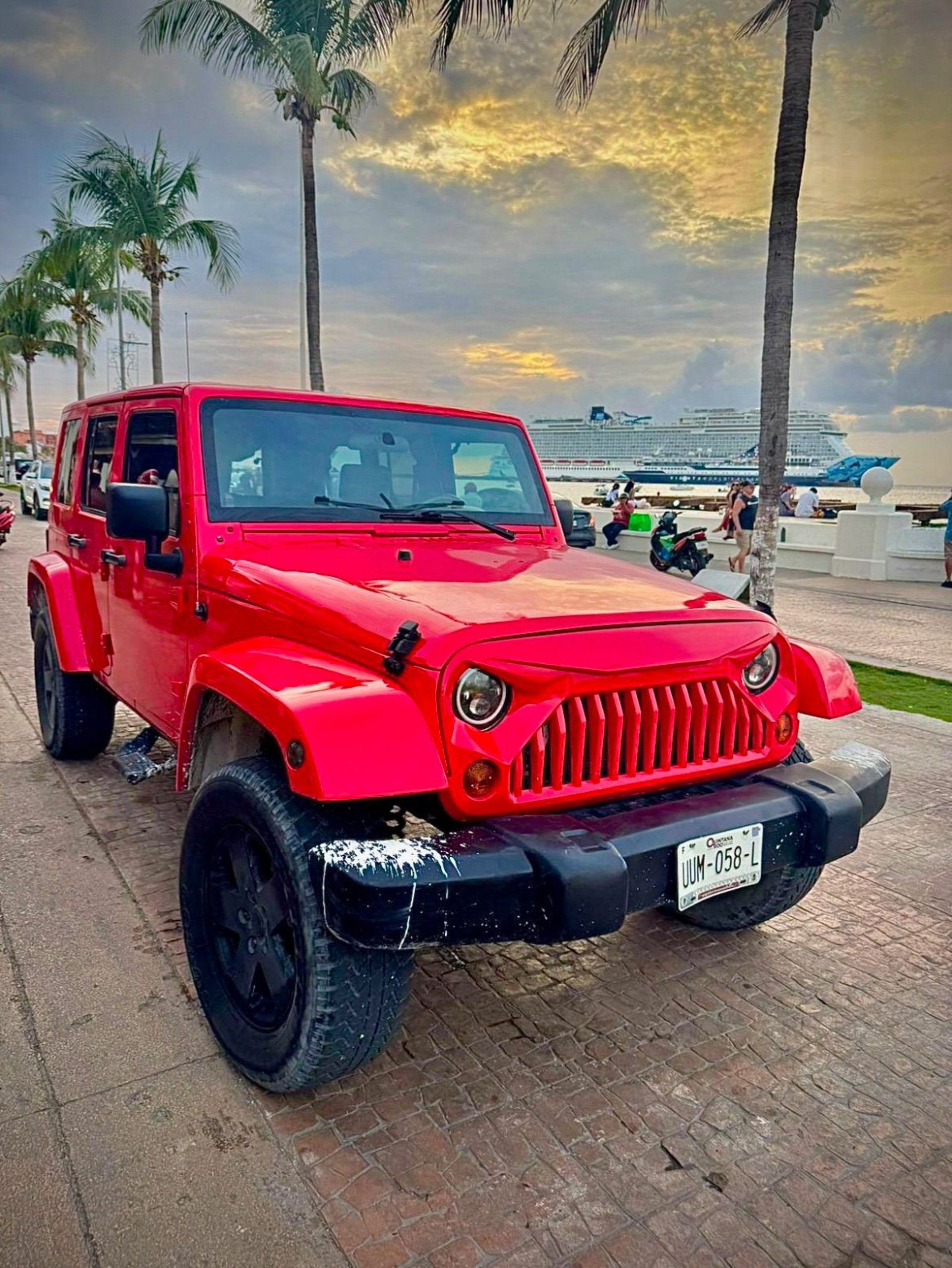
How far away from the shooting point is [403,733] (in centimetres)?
218

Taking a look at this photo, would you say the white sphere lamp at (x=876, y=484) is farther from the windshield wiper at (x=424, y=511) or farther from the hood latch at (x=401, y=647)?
the hood latch at (x=401, y=647)

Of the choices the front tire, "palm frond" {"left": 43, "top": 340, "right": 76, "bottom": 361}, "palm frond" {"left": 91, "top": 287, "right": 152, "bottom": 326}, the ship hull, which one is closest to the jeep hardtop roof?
the front tire

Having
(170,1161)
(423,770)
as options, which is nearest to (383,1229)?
(170,1161)

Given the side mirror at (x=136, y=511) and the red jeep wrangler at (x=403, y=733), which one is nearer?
the red jeep wrangler at (x=403, y=733)

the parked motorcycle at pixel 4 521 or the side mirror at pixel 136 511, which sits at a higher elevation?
the side mirror at pixel 136 511

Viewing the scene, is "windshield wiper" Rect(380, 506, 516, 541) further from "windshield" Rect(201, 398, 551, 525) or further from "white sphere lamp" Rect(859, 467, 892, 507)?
"white sphere lamp" Rect(859, 467, 892, 507)

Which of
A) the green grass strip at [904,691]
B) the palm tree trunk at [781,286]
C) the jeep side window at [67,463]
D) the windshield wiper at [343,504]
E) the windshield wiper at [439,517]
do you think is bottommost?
the green grass strip at [904,691]

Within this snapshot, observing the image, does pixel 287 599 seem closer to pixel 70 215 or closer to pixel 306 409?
pixel 306 409

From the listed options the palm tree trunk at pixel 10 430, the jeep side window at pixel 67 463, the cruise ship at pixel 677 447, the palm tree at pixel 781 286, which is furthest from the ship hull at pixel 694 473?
the jeep side window at pixel 67 463

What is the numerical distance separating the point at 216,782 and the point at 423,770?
2.35ft

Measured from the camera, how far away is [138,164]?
73.4ft

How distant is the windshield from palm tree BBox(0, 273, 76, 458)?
37.0 metres

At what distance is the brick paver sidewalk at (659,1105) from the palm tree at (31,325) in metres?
38.6

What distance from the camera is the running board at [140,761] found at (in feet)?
12.8
